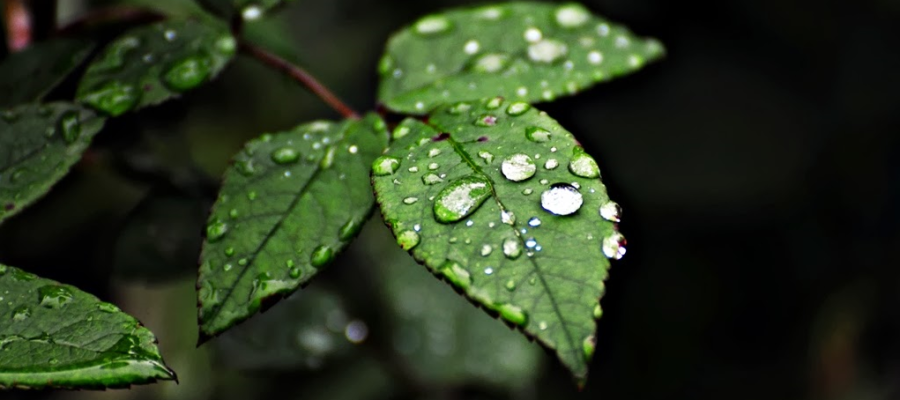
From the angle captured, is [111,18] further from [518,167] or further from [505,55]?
[518,167]

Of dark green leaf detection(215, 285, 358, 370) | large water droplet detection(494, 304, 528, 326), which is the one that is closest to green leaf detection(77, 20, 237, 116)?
large water droplet detection(494, 304, 528, 326)

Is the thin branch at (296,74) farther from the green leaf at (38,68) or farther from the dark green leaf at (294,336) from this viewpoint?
the dark green leaf at (294,336)

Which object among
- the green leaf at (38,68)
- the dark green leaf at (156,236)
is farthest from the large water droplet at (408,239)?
the dark green leaf at (156,236)

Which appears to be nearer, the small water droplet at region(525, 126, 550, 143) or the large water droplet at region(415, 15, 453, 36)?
the small water droplet at region(525, 126, 550, 143)

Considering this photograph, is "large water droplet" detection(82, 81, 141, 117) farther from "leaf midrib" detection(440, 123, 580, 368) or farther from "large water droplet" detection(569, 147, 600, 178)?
"large water droplet" detection(569, 147, 600, 178)

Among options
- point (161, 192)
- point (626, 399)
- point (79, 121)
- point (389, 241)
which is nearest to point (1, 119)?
point (79, 121)

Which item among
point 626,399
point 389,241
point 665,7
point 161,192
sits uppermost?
point 161,192

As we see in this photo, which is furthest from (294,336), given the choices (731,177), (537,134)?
(731,177)

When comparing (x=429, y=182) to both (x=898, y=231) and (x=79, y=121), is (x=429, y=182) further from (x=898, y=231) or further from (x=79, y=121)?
(x=898, y=231)
